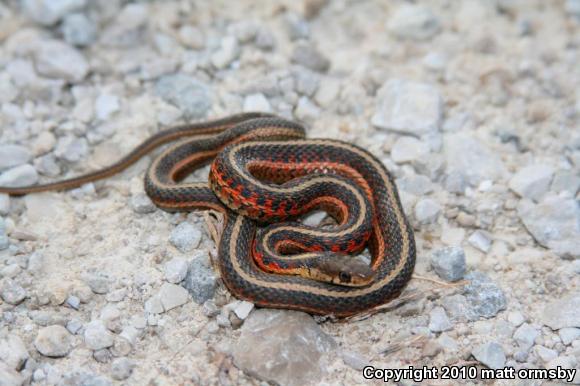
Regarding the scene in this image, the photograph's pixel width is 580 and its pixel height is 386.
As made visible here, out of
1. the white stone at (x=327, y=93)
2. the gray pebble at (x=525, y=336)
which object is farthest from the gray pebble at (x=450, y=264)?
the white stone at (x=327, y=93)

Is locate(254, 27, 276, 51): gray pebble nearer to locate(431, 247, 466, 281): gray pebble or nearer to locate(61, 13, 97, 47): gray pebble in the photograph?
locate(61, 13, 97, 47): gray pebble

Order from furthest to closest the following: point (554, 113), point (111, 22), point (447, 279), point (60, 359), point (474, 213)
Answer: point (111, 22)
point (554, 113)
point (474, 213)
point (447, 279)
point (60, 359)

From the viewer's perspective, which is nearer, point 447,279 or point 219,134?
point 447,279

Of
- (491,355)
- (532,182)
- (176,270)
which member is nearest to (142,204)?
(176,270)

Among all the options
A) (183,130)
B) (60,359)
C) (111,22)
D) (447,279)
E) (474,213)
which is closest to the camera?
(60,359)

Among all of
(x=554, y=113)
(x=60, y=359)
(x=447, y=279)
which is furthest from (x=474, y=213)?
(x=60, y=359)

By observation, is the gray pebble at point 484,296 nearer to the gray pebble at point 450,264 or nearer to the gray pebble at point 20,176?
the gray pebble at point 450,264

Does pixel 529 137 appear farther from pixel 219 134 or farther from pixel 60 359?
pixel 60 359
